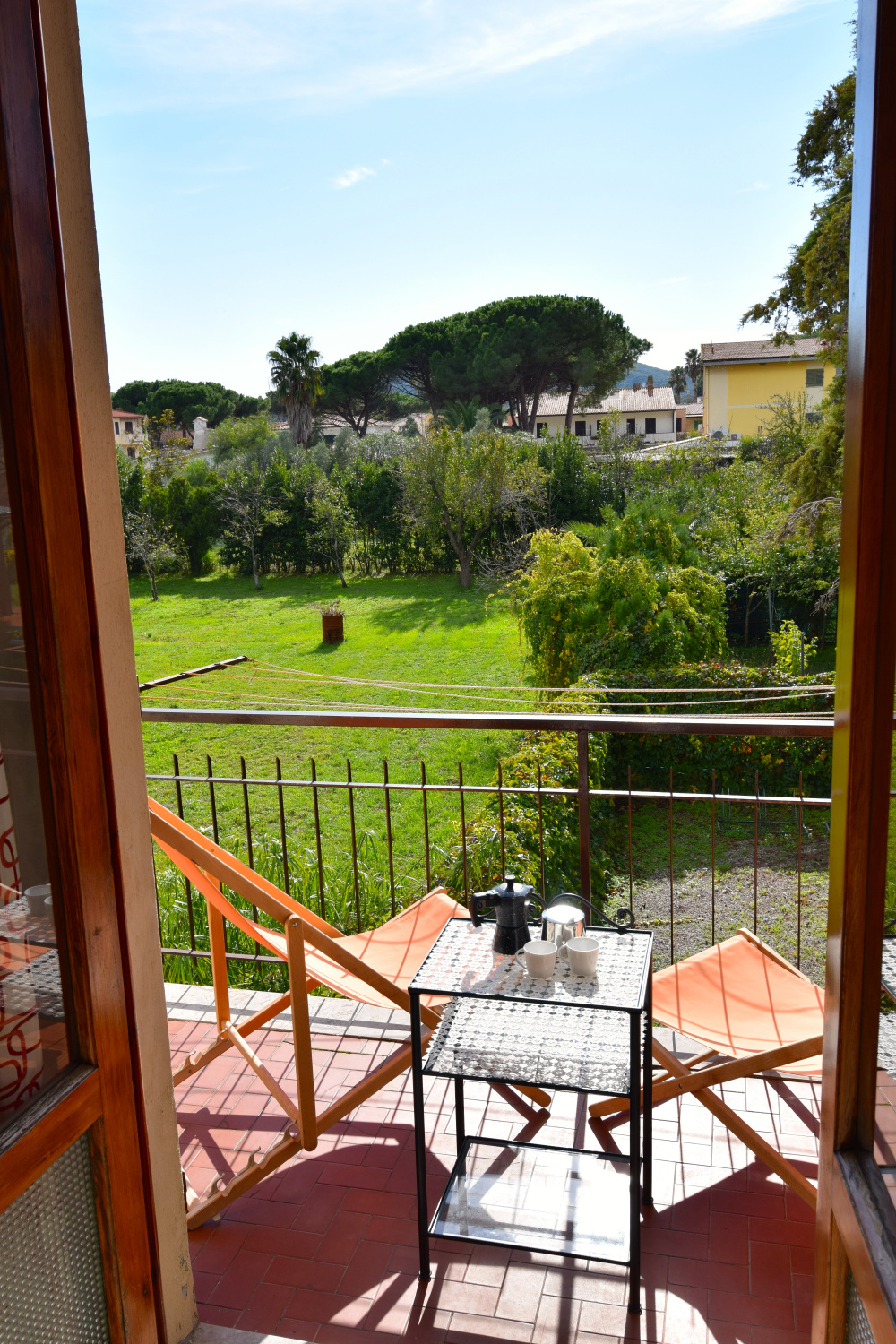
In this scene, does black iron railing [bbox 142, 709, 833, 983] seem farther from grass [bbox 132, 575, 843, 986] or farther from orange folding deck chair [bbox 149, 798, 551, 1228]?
orange folding deck chair [bbox 149, 798, 551, 1228]

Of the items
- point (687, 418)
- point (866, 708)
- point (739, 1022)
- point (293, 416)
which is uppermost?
point (687, 418)

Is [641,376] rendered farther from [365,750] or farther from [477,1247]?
[477,1247]

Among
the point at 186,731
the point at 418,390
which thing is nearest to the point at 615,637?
the point at 186,731

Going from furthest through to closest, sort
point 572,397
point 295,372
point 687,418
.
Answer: point 687,418
point 572,397
point 295,372

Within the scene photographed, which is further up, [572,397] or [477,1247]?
[572,397]

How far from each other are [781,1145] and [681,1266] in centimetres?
42

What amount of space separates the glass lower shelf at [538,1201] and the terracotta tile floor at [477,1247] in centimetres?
5

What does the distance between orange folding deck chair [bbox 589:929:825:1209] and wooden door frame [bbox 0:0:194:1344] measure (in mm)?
1070

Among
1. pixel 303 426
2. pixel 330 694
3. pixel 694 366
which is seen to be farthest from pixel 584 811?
pixel 694 366

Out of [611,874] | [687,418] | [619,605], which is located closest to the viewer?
[611,874]

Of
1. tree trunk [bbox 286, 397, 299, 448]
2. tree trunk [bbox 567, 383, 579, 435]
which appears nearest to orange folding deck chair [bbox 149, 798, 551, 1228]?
tree trunk [bbox 286, 397, 299, 448]

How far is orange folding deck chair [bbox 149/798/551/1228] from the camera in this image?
71.0 inches

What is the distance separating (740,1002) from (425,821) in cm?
122

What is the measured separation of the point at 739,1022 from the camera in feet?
6.33
